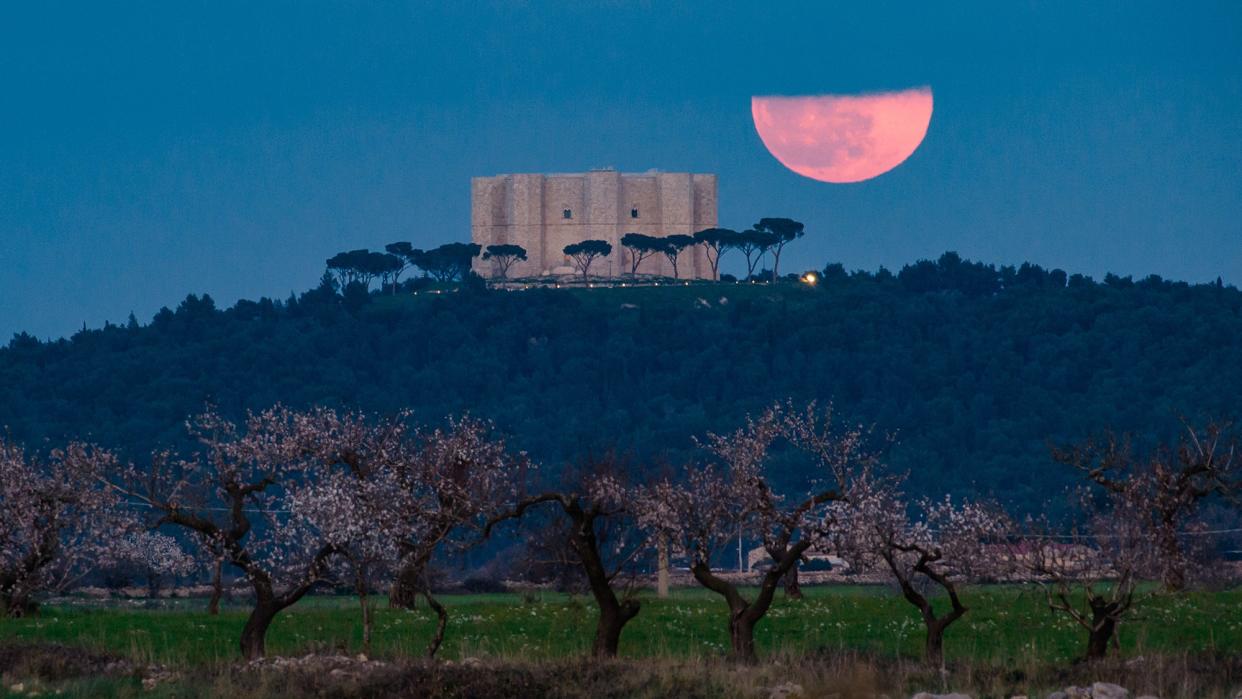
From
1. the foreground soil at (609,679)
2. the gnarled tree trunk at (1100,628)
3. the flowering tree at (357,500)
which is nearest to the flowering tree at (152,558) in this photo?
the flowering tree at (357,500)

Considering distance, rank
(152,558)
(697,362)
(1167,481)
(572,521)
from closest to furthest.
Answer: (572,521)
(1167,481)
(152,558)
(697,362)

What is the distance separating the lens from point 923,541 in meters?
31.1

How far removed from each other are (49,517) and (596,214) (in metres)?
123

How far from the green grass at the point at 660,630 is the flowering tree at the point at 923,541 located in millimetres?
987

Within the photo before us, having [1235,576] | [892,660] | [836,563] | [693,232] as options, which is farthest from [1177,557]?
[693,232]

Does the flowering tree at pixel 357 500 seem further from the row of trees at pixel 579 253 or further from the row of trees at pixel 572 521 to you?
the row of trees at pixel 579 253

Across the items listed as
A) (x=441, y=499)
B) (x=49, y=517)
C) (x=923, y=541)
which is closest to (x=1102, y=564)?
(x=923, y=541)

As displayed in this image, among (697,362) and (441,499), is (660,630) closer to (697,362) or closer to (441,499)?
(441,499)

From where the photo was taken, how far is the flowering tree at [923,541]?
27484 millimetres

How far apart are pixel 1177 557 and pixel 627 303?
107 meters

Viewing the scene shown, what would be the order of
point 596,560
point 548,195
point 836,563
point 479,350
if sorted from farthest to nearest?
point 548,195, point 479,350, point 836,563, point 596,560

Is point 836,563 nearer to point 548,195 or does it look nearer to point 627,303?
point 627,303

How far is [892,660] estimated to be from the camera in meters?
26.7

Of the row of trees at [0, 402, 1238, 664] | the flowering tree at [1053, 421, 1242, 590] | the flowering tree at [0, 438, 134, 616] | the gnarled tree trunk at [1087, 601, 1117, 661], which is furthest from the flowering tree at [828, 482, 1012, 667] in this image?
the flowering tree at [0, 438, 134, 616]
